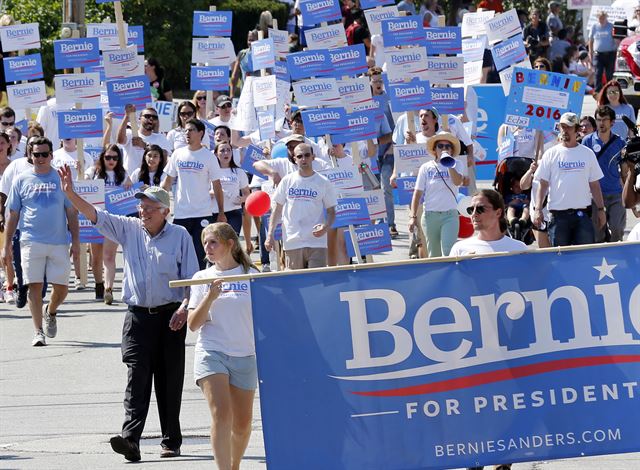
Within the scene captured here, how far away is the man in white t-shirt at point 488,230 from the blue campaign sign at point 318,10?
320 inches

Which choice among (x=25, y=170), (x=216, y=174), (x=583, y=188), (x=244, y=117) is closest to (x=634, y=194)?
(x=583, y=188)

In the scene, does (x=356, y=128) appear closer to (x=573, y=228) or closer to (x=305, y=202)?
(x=305, y=202)

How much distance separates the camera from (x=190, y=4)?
3438 cm

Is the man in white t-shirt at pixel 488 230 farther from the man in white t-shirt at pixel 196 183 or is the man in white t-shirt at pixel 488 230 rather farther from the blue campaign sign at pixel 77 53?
the blue campaign sign at pixel 77 53

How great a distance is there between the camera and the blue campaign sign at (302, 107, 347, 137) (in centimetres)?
1634

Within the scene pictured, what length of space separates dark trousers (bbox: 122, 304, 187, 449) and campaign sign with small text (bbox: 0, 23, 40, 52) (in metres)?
10.8

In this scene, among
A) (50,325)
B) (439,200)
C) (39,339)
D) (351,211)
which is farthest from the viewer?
(351,211)

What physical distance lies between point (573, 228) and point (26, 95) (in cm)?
807

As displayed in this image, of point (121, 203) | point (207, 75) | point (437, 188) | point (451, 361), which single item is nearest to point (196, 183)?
point (121, 203)

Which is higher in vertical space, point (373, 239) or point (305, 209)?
point (305, 209)

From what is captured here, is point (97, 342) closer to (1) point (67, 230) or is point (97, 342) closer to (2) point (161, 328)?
(1) point (67, 230)

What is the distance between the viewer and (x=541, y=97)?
17656 mm

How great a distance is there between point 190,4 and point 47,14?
3.81 meters

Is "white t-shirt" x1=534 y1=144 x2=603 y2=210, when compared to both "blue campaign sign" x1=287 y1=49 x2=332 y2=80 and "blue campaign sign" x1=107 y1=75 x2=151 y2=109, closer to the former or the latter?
"blue campaign sign" x1=287 y1=49 x2=332 y2=80
